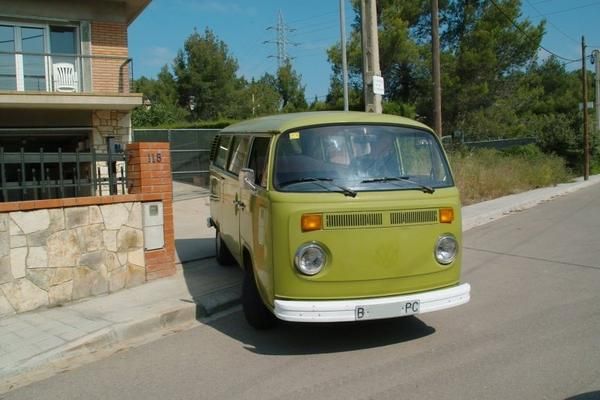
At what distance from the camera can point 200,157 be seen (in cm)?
2175

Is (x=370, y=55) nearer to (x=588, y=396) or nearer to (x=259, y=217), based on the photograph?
(x=259, y=217)

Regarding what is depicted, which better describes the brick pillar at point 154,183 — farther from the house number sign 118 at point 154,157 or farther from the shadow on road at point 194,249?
the shadow on road at point 194,249

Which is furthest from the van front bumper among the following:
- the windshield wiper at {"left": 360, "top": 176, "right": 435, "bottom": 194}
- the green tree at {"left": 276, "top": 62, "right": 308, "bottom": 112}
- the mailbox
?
the green tree at {"left": 276, "top": 62, "right": 308, "bottom": 112}

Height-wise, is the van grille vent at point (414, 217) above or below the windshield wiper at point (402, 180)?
below

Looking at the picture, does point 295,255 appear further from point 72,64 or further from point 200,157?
point 200,157

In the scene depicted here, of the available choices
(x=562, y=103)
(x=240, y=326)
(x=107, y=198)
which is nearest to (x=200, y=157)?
(x=107, y=198)

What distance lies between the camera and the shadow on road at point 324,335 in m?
5.12

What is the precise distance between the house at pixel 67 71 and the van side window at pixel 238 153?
956 cm

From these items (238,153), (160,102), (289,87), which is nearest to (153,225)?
(238,153)

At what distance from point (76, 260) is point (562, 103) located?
56.2 m

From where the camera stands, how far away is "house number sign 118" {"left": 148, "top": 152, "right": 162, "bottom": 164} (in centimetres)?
737

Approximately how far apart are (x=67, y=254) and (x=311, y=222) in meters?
3.27

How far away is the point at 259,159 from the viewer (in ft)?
18.9

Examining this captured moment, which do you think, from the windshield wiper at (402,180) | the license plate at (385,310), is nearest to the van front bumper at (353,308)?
the license plate at (385,310)
